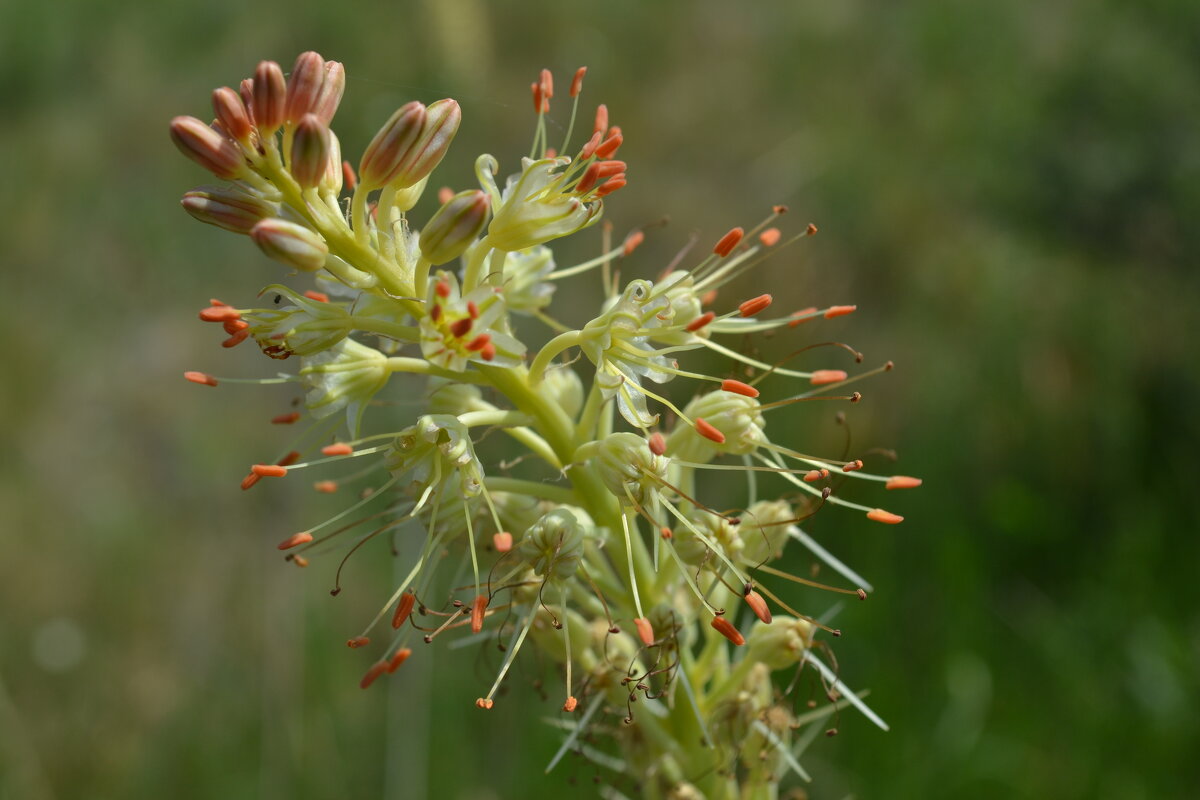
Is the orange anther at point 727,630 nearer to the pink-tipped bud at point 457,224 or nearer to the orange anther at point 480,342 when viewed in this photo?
the orange anther at point 480,342

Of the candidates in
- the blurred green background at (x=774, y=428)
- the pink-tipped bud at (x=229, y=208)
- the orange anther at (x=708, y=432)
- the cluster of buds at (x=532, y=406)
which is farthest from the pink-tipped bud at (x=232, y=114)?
the blurred green background at (x=774, y=428)

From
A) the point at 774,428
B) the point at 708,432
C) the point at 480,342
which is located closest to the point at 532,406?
the point at 480,342

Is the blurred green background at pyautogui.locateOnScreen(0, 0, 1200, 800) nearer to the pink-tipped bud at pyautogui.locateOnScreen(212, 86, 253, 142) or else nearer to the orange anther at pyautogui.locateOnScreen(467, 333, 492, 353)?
the pink-tipped bud at pyautogui.locateOnScreen(212, 86, 253, 142)

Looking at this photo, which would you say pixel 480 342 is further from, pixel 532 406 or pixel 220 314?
pixel 220 314

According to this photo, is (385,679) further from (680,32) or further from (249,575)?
(680,32)

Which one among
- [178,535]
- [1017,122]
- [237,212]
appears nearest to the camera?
[237,212]

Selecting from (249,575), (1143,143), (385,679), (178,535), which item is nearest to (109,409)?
(178,535)
